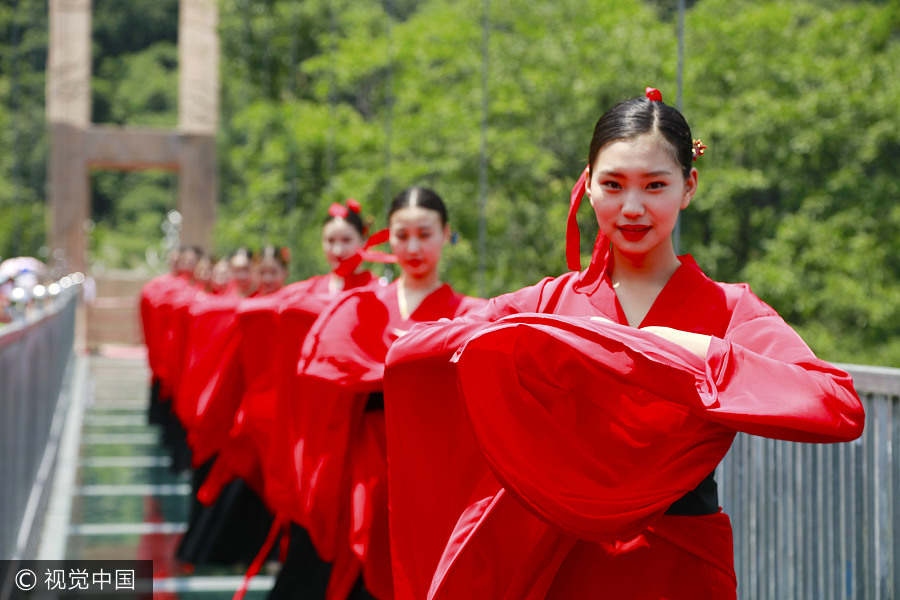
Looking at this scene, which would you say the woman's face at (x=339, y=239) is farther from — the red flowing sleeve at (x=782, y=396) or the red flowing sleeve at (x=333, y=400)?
the red flowing sleeve at (x=782, y=396)

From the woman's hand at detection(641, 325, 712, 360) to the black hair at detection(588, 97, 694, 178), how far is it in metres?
0.34

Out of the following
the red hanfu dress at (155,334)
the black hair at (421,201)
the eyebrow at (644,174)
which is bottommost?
the red hanfu dress at (155,334)

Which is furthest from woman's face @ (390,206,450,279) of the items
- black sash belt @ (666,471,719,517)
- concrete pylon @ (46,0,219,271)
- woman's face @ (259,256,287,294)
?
concrete pylon @ (46,0,219,271)

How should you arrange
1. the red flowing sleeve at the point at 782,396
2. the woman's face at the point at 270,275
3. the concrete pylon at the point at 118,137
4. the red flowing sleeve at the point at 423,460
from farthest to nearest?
1. the concrete pylon at the point at 118,137
2. the woman's face at the point at 270,275
3. the red flowing sleeve at the point at 423,460
4. the red flowing sleeve at the point at 782,396

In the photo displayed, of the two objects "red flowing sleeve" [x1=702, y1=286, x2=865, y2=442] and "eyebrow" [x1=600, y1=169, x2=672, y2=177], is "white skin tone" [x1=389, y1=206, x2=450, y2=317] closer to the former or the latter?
"eyebrow" [x1=600, y1=169, x2=672, y2=177]

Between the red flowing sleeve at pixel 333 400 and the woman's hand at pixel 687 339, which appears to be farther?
the red flowing sleeve at pixel 333 400

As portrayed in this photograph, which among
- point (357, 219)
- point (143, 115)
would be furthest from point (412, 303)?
point (143, 115)

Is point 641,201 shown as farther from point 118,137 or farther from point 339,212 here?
point 118,137

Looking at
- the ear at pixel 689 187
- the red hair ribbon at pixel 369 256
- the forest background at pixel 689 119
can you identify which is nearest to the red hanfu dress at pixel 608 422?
the ear at pixel 689 187

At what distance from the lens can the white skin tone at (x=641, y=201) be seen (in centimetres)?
208

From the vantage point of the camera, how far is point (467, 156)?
13.1m

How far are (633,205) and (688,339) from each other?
0.30 metres

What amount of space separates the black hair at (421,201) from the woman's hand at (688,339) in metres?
1.88

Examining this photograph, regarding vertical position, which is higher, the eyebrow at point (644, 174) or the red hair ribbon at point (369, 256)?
the eyebrow at point (644, 174)
